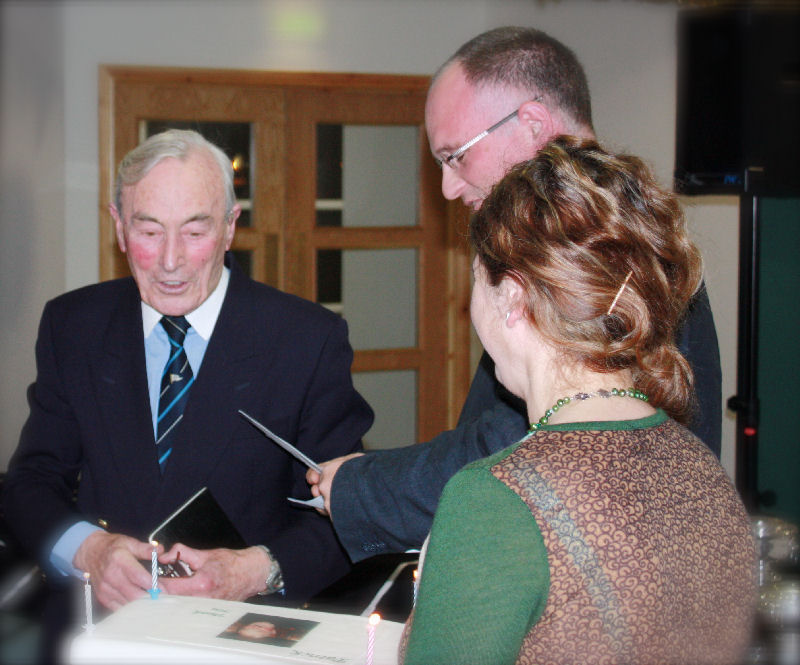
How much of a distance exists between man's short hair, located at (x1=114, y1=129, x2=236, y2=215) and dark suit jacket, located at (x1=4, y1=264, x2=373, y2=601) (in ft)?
0.79

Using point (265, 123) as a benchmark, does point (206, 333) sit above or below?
below

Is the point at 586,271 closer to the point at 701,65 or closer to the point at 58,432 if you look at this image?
the point at 58,432

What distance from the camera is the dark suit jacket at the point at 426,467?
1366mm

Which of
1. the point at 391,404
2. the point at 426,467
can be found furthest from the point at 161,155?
the point at 391,404

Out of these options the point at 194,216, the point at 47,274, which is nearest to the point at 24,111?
the point at 47,274

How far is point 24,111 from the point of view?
3.50m

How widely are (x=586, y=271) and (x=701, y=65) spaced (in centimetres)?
203

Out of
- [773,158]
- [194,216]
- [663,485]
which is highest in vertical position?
[773,158]

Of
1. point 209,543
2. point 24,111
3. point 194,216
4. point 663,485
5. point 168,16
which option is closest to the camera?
point 663,485

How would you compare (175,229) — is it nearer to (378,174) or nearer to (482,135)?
(482,135)

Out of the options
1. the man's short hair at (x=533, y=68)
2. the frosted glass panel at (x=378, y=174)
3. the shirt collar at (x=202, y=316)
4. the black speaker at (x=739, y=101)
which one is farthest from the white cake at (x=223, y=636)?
the frosted glass panel at (x=378, y=174)

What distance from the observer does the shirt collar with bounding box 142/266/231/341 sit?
6.23 ft

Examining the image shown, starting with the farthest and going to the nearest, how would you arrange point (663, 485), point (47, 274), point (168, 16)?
point (168, 16), point (47, 274), point (663, 485)

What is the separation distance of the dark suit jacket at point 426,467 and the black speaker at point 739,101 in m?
1.28
